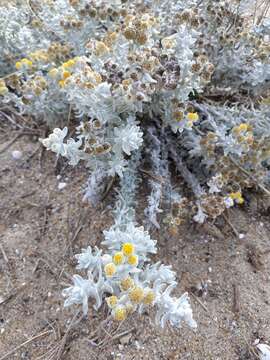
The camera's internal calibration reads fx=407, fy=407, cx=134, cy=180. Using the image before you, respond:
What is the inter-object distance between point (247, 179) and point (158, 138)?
1.74 feet

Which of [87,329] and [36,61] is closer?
[87,329]

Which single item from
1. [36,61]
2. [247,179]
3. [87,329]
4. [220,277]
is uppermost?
[36,61]

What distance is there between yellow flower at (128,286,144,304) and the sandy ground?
44cm

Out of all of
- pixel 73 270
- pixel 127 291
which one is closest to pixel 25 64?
pixel 73 270

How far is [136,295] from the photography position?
1403 mm

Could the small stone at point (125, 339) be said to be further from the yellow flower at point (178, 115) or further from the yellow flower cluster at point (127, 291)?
the yellow flower at point (178, 115)

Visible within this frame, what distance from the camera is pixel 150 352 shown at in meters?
1.73

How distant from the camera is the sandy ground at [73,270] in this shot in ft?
5.74

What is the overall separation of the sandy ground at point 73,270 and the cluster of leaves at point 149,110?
159mm

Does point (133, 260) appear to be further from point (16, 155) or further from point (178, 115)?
point (16, 155)

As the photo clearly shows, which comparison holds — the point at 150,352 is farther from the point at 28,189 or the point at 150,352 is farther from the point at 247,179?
the point at 28,189

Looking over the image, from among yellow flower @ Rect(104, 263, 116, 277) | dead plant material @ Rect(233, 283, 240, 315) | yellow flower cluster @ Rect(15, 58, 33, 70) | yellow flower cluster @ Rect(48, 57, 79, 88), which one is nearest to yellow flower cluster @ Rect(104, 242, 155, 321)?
yellow flower @ Rect(104, 263, 116, 277)

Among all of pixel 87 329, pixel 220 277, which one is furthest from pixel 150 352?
pixel 220 277

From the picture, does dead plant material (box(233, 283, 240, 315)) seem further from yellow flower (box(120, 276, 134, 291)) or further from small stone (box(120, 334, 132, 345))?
yellow flower (box(120, 276, 134, 291))
